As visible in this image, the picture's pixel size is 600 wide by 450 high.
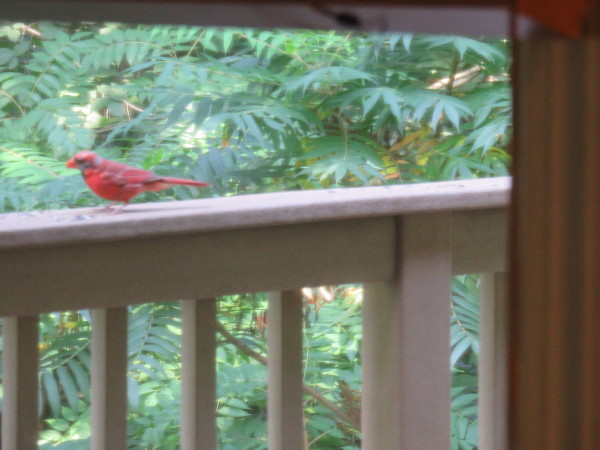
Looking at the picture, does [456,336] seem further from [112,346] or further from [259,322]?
[112,346]

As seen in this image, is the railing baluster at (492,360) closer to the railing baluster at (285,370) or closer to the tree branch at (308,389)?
the railing baluster at (285,370)

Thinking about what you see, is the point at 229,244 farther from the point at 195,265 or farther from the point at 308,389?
the point at 308,389

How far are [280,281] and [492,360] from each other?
0.31 meters

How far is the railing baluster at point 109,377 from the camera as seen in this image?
756 millimetres

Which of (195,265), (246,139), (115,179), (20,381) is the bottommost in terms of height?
(20,381)

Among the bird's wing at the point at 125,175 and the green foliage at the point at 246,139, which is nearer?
the bird's wing at the point at 125,175

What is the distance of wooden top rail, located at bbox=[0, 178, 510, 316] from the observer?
2.28 ft

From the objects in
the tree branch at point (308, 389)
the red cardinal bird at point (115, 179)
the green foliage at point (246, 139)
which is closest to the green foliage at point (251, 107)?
the green foliage at point (246, 139)

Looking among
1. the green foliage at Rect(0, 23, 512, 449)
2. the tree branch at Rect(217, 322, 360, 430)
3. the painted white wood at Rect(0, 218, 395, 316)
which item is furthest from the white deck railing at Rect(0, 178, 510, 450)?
the tree branch at Rect(217, 322, 360, 430)

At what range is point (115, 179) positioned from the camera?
3.63 feet

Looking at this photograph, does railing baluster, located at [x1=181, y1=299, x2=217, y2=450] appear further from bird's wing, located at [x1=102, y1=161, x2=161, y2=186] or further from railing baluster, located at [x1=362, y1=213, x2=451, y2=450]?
bird's wing, located at [x1=102, y1=161, x2=161, y2=186]

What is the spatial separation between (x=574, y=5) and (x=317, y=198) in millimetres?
532

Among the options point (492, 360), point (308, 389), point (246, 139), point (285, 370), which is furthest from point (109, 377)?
point (308, 389)

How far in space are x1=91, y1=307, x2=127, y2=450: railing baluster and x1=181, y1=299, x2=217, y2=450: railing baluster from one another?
0.21 ft
